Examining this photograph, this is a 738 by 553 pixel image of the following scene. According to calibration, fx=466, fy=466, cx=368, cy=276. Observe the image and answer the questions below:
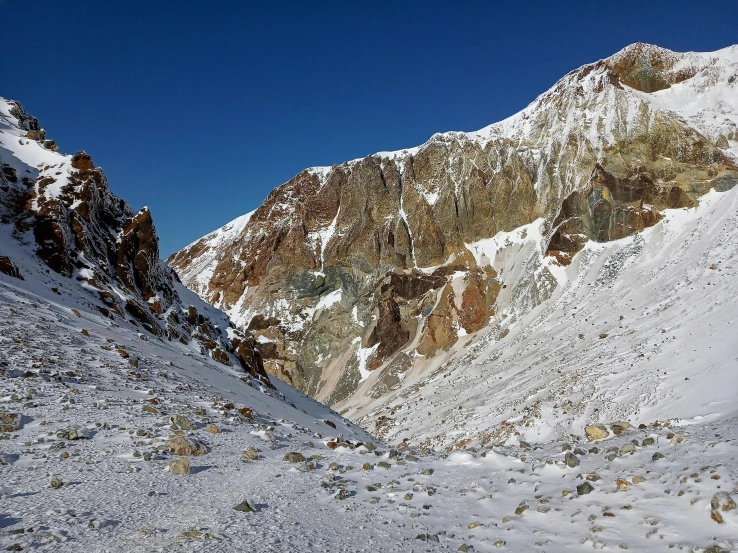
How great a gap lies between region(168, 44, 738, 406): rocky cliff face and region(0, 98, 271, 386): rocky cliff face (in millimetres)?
43590

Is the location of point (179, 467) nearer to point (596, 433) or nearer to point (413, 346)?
point (596, 433)

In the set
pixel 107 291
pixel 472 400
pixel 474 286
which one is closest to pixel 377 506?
pixel 107 291

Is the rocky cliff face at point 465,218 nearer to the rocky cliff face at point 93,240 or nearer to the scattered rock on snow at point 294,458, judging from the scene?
the rocky cliff face at point 93,240

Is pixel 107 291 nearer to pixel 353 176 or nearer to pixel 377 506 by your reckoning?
pixel 377 506

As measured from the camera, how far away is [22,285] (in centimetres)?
2303

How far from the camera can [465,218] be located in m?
94.2

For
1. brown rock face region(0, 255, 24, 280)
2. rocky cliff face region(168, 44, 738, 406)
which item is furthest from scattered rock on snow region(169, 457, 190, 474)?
rocky cliff face region(168, 44, 738, 406)

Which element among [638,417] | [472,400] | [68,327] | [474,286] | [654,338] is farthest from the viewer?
[474,286]

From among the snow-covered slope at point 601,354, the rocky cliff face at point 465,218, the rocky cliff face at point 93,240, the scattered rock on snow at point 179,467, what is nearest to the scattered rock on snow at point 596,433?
the snow-covered slope at point 601,354

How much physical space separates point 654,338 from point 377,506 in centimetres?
3554

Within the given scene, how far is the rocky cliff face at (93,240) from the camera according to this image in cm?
2983

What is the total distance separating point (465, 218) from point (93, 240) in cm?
7240

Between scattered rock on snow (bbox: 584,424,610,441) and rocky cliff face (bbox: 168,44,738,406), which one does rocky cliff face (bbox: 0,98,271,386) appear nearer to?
scattered rock on snow (bbox: 584,424,610,441)

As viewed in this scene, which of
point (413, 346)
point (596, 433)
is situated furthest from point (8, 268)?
point (413, 346)
